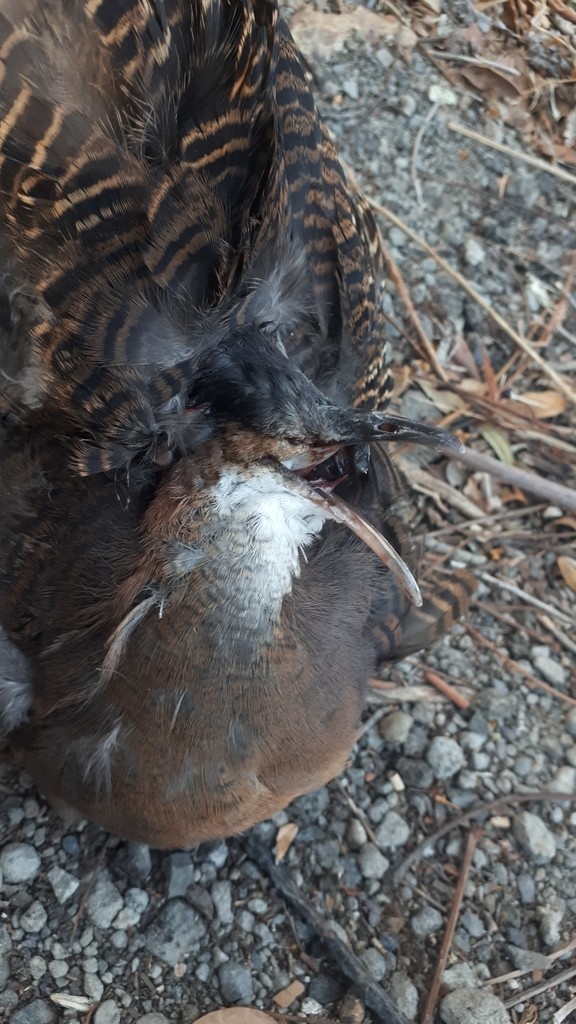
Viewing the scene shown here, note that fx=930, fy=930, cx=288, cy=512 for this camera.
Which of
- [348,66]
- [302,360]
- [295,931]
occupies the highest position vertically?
[348,66]

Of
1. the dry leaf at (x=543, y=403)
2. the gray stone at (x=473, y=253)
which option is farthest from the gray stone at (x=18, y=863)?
the gray stone at (x=473, y=253)

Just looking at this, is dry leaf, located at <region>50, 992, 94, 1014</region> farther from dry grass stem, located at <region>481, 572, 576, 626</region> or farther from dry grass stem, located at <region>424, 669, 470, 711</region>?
dry grass stem, located at <region>481, 572, 576, 626</region>

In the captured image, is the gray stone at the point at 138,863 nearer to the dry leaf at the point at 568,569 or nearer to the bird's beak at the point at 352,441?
the bird's beak at the point at 352,441

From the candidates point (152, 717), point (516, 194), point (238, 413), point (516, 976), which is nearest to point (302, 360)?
point (238, 413)

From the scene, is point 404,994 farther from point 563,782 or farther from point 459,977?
point 563,782

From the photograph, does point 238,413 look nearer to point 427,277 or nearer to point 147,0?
point 147,0

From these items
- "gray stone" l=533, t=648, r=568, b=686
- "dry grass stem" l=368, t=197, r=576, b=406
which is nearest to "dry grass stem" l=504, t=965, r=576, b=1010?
"gray stone" l=533, t=648, r=568, b=686
